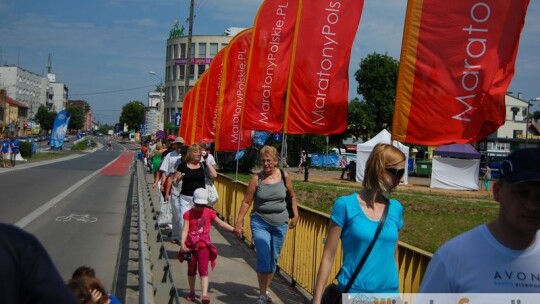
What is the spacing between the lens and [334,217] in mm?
3965

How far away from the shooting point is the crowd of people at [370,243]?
1923mm

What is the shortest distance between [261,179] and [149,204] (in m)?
7.36

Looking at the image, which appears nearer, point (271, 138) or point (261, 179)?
point (261, 179)

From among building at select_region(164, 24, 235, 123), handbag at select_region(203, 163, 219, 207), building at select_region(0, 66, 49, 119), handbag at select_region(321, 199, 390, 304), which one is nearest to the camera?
handbag at select_region(321, 199, 390, 304)

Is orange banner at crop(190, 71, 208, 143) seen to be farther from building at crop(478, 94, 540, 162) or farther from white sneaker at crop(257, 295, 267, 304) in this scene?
building at crop(478, 94, 540, 162)

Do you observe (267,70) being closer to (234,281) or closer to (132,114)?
(234,281)

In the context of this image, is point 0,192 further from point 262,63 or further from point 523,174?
point 523,174

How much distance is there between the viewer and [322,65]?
374 inches

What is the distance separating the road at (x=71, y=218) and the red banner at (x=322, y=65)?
3.77 m

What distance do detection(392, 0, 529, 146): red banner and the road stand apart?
15.0ft

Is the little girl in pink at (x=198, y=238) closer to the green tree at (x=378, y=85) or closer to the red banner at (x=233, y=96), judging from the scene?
the red banner at (x=233, y=96)

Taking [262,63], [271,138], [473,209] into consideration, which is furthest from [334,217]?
[271,138]

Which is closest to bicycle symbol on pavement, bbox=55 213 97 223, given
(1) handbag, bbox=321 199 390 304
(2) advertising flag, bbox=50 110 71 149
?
(1) handbag, bbox=321 199 390 304

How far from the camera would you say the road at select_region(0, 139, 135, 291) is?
987cm
